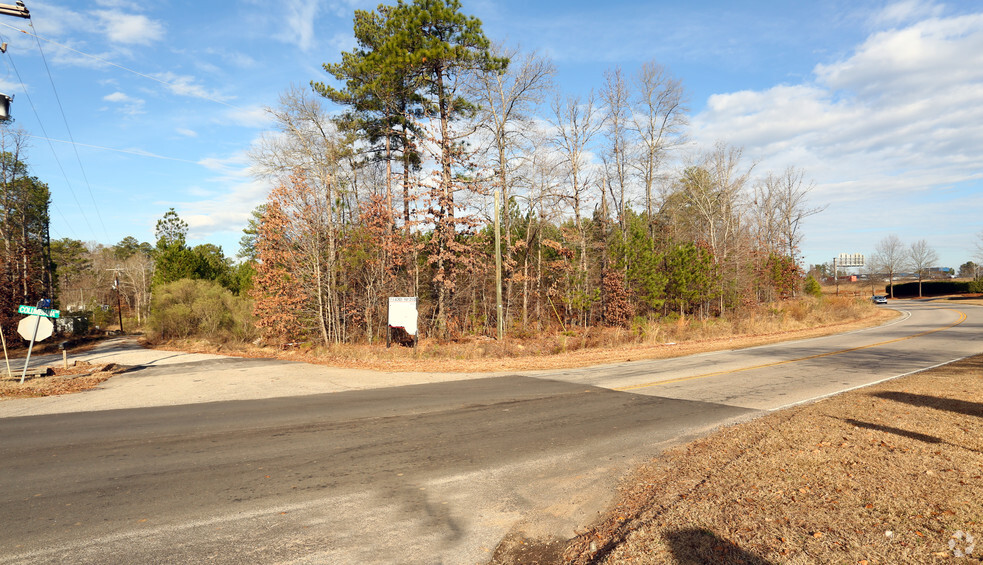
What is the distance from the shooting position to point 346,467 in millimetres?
5957

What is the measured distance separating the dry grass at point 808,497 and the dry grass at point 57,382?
14844mm

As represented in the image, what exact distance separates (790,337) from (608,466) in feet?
69.9

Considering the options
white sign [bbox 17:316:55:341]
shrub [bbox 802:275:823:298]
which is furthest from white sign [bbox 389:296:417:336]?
shrub [bbox 802:275:823:298]

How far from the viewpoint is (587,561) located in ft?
11.9

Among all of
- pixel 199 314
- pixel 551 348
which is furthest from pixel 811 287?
pixel 199 314

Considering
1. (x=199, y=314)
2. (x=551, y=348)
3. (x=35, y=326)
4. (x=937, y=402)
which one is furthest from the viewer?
(x=199, y=314)

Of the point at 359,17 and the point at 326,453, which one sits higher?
the point at 359,17

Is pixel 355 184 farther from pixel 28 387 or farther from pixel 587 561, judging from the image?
pixel 587 561

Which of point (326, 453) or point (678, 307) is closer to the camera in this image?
point (326, 453)

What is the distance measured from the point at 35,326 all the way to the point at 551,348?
54.4ft

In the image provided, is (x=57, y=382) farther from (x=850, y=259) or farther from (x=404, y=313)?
(x=850, y=259)

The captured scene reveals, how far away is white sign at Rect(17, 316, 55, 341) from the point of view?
14.0m

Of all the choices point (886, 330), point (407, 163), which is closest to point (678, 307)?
point (886, 330)

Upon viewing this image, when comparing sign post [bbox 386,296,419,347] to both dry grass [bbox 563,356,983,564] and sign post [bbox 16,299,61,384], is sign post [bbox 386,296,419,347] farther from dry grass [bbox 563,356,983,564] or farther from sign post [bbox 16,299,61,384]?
dry grass [bbox 563,356,983,564]
